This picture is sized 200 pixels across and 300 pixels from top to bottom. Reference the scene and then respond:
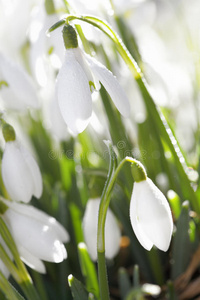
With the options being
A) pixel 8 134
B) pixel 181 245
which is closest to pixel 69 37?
pixel 8 134

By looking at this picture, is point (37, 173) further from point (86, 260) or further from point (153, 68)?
point (153, 68)

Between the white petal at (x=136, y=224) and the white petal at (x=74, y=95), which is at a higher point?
the white petal at (x=74, y=95)

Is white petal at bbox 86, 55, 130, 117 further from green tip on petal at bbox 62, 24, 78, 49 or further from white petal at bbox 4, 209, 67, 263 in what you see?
white petal at bbox 4, 209, 67, 263

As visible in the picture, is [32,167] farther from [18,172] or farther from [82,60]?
[82,60]

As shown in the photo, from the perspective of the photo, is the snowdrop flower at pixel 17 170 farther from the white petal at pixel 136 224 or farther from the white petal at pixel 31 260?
the white petal at pixel 136 224

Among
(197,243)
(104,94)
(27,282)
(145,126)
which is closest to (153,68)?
(145,126)

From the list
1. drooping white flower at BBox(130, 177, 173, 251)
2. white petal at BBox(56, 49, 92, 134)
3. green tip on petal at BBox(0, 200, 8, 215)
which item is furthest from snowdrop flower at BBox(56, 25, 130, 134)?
green tip on petal at BBox(0, 200, 8, 215)

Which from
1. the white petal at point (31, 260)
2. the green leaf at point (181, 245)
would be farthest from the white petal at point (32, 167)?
the green leaf at point (181, 245)

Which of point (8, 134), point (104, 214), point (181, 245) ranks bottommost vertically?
point (181, 245)
